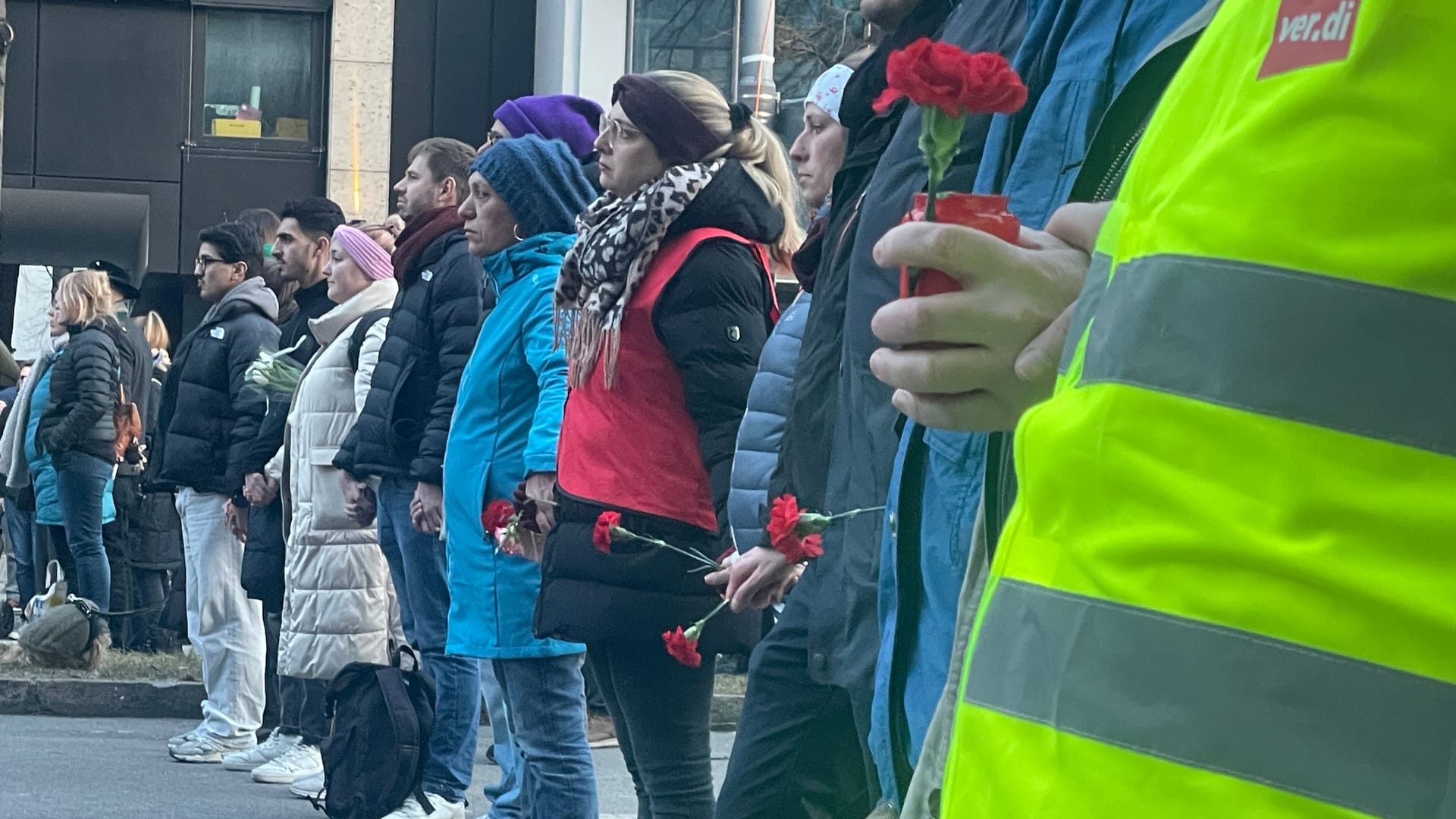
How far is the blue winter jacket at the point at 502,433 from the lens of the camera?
5.16 m

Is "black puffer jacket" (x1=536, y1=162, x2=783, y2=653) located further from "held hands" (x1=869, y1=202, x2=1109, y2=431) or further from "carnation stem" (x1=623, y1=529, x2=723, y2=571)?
"held hands" (x1=869, y1=202, x2=1109, y2=431)

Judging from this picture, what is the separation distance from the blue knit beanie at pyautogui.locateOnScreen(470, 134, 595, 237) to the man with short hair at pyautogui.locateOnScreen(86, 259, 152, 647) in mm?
6493

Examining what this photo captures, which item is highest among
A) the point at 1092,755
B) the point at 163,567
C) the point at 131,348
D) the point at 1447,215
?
the point at 1447,215

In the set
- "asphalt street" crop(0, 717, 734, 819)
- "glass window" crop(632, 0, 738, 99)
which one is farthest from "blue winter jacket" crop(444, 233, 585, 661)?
"glass window" crop(632, 0, 738, 99)

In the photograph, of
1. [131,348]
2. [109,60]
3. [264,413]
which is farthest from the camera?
[109,60]

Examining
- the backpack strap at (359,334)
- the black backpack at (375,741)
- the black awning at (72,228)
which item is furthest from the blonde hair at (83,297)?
the black awning at (72,228)

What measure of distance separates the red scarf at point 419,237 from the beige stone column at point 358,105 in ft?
34.4

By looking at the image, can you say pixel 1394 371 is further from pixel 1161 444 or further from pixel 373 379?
pixel 373 379

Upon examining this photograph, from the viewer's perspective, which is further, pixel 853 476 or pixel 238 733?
pixel 238 733

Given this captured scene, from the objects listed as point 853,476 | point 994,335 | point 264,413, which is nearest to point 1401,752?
point 994,335

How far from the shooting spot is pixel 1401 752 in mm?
984

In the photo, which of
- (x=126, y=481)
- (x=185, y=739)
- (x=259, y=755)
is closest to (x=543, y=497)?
(x=259, y=755)

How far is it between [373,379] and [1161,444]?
5801 millimetres

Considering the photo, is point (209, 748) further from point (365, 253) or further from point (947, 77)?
point (947, 77)
